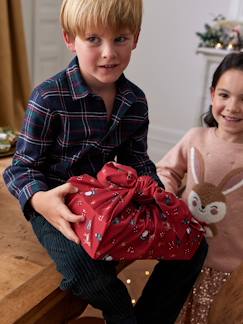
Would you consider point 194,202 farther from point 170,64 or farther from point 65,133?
point 170,64

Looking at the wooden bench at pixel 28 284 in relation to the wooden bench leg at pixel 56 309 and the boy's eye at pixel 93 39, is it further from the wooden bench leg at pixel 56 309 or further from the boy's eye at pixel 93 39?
the boy's eye at pixel 93 39

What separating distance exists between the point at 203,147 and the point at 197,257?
42 centimetres

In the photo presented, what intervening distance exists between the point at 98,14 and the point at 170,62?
2890 millimetres

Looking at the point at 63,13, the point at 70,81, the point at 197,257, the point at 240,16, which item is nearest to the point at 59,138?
the point at 70,81

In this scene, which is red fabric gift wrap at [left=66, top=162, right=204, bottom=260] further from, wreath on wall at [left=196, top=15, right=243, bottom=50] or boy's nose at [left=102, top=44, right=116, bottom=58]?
wreath on wall at [left=196, top=15, right=243, bottom=50]

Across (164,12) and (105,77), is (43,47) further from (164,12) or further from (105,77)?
(105,77)

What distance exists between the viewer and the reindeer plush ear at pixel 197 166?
1430 millimetres

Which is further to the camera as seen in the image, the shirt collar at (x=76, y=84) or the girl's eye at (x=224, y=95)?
the girl's eye at (x=224, y=95)

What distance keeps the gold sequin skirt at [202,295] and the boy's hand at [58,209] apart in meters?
0.59

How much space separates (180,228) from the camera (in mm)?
1029

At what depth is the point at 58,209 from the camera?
1.01 metres

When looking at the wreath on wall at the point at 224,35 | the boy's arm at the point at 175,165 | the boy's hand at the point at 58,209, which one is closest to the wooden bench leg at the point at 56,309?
the boy's hand at the point at 58,209

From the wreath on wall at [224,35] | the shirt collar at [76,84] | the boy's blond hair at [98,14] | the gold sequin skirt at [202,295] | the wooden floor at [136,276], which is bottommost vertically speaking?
the wooden floor at [136,276]

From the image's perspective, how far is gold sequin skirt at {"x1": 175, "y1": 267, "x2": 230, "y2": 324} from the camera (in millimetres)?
1448
